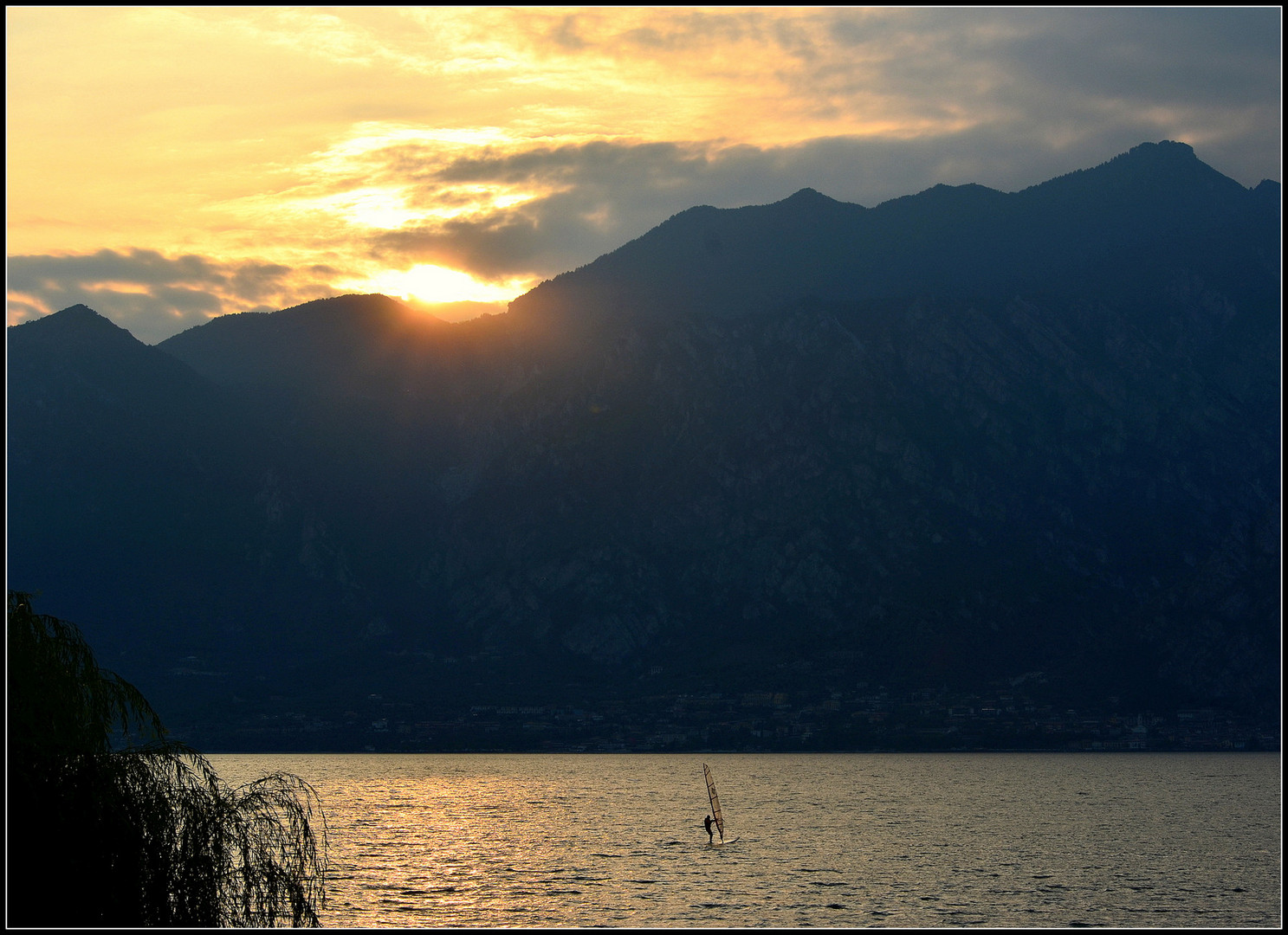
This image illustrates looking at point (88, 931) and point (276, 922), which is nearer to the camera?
point (88, 931)

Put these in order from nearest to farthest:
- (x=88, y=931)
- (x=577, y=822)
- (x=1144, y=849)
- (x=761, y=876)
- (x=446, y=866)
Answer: (x=88, y=931) → (x=761, y=876) → (x=446, y=866) → (x=1144, y=849) → (x=577, y=822)

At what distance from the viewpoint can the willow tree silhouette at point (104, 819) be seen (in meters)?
42.5

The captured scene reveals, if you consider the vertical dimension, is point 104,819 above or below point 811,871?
above

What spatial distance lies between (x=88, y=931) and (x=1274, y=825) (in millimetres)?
178218

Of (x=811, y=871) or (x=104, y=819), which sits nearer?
(x=104, y=819)

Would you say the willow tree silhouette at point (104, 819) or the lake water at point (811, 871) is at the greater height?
the willow tree silhouette at point (104, 819)

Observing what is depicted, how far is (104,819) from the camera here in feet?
143

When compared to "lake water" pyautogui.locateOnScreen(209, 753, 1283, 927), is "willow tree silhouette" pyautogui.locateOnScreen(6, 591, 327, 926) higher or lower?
higher

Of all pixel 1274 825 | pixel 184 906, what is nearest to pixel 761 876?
pixel 184 906

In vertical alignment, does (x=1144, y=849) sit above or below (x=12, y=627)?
below

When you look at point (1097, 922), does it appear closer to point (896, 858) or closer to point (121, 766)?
point (896, 858)

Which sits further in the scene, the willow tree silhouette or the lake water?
the lake water

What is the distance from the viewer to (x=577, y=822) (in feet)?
596

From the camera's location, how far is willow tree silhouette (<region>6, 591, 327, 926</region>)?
139 ft
